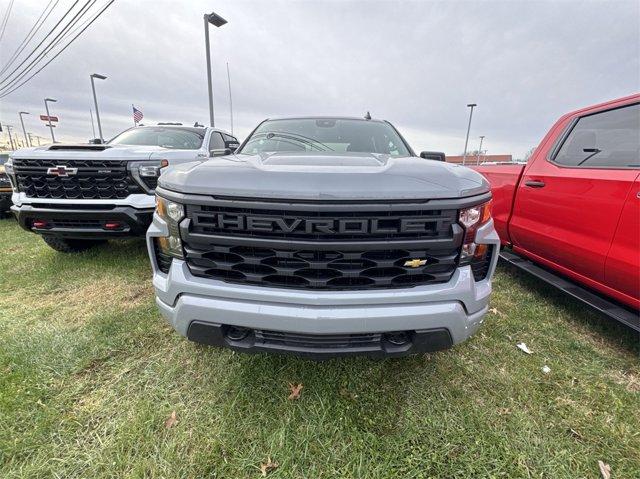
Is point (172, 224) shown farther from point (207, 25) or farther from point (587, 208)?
point (207, 25)

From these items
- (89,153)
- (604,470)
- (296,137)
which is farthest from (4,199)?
(604,470)

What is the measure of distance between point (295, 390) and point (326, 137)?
7.28ft

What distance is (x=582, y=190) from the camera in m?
2.74

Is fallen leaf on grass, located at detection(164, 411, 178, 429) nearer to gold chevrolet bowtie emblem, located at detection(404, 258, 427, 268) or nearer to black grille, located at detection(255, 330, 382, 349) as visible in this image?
black grille, located at detection(255, 330, 382, 349)

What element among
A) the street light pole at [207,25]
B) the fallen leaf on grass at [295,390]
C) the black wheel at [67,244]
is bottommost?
the fallen leaf on grass at [295,390]

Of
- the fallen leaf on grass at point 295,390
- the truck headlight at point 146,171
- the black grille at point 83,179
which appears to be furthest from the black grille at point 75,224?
the fallen leaf on grass at point 295,390

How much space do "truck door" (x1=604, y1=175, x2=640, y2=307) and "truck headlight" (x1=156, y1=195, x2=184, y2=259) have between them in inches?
119

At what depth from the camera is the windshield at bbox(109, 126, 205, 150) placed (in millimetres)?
5270

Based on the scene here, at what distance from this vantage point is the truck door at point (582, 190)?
2.52 m

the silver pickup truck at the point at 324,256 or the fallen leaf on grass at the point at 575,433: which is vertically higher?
the silver pickup truck at the point at 324,256

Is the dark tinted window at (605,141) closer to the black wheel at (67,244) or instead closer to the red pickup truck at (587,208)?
the red pickup truck at (587,208)

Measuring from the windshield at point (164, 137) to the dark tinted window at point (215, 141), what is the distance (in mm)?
177

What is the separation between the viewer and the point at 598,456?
1729mm

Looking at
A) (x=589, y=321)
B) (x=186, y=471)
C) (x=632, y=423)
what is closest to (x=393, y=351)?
(x=186, y=471)
